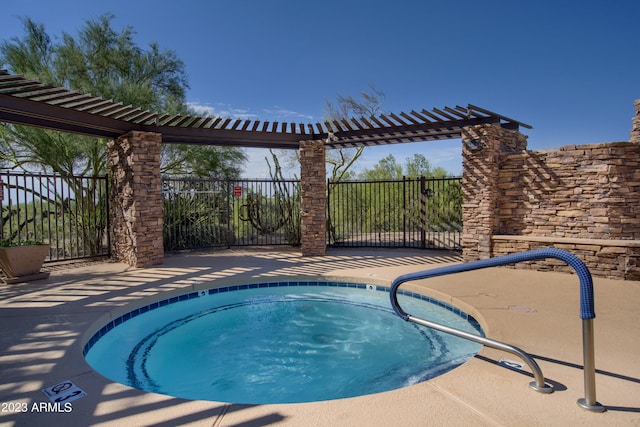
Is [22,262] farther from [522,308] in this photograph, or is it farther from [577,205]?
[577,205]

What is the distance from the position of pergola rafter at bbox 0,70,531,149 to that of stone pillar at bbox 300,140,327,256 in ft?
1.26

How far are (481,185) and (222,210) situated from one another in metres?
7.54

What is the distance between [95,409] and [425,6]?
39.9ft

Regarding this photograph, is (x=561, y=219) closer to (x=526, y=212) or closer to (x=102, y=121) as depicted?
(x=526, y=212)

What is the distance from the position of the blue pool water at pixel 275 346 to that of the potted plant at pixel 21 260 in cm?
312

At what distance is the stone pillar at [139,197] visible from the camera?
24.4 feet

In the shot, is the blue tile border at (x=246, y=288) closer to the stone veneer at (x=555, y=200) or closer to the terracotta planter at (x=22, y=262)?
the stone veneer at (x=555, y=200)

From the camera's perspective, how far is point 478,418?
204 centimetres

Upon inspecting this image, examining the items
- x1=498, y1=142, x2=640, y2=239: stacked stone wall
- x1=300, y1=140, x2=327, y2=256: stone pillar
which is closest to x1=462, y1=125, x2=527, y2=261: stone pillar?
x1=498, y1=142, x2=640, y2=239: stacked stone wall

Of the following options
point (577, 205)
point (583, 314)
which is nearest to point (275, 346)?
point (583, 314)

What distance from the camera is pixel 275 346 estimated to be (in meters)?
4.29

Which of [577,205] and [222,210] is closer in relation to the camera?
[577,205]

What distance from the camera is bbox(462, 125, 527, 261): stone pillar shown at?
7230 millimetres

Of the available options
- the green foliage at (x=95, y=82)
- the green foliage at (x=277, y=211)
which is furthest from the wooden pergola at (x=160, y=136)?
the green foliage at (x=95, y=82)
